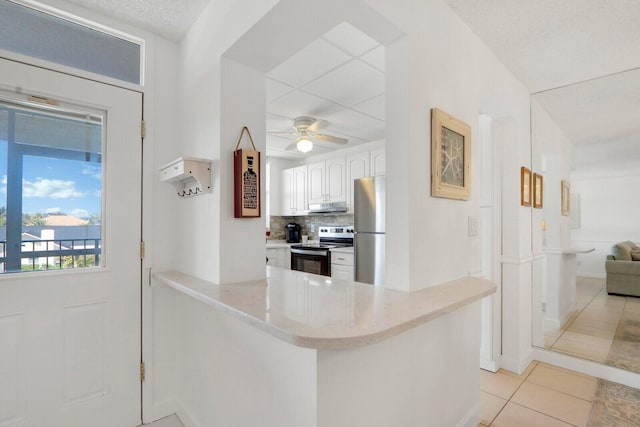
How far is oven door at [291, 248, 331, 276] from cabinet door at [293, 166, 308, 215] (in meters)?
0.77

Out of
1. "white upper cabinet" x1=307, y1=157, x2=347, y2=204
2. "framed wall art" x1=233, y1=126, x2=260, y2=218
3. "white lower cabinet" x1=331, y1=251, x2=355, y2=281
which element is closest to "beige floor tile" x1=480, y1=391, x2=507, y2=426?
"white lower cabinet" x1=331, y1=251, x2=355, y2=281

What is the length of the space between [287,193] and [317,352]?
4380 millimetres

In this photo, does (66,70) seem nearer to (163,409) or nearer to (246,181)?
(246,181)

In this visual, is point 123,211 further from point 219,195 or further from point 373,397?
point 373,397

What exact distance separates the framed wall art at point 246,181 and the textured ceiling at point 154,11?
0.81 meters

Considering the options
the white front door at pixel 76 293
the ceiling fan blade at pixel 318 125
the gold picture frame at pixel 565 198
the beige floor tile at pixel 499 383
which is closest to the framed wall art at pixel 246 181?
the white front door at pixel 76 293

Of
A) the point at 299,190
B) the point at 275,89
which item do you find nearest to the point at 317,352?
the point at 275,89

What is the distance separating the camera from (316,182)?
4750 millimetres

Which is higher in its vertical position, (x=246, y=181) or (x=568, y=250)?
(x=246, y=181)

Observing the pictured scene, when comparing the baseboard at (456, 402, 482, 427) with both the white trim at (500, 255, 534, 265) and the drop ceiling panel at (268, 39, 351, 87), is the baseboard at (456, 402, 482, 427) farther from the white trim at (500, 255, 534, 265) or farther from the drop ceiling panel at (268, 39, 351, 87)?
the drop ceiling panel at (268, 39, 351, 87)

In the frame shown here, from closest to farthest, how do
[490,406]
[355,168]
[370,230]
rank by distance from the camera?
1. [490,406]
2. [370,230]
3. [355,168]

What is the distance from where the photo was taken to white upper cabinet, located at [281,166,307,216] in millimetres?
4953

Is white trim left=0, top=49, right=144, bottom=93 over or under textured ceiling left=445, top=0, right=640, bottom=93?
under

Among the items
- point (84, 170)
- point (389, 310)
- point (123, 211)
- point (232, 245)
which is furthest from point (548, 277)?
point (84, 170)
